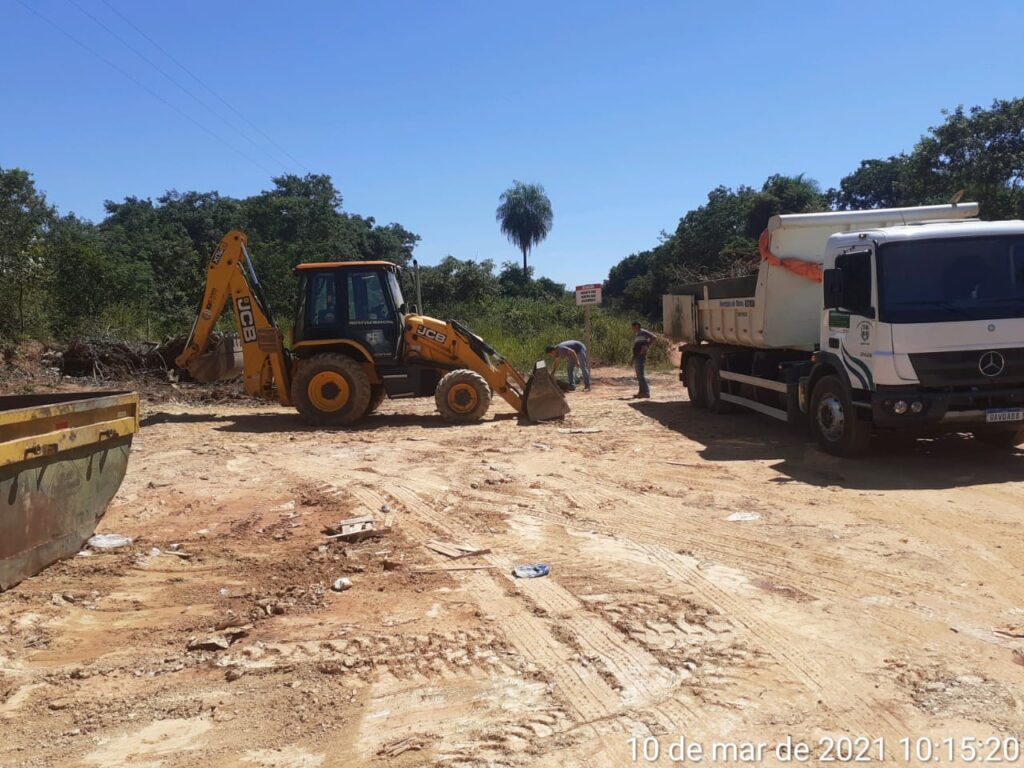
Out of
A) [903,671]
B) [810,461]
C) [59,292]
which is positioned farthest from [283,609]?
[59,292]

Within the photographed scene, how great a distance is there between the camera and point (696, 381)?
14.1 meters

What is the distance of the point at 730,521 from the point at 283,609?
146 inches

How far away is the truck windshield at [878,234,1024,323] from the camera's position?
26.8ft

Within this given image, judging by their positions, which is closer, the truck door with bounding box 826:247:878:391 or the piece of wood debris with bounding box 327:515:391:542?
the piece of wood debris with bounding box 327:515:391:542

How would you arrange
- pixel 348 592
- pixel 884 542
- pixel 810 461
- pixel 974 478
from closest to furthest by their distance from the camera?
A: pixel 348 592
pixel 884 542
pixel 974 478
pixel 810 461

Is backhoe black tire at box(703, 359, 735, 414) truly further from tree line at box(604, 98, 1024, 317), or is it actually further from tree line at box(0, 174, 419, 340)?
tree line at box(0, 174, 419, 340)

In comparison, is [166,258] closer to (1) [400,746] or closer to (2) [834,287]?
(2) [834,287]

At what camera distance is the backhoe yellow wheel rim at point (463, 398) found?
498 inches

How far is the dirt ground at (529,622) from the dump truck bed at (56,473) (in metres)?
0.23

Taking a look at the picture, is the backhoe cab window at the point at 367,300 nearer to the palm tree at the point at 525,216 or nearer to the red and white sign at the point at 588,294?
the red and white sign at the point at 588,294

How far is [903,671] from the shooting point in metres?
3.87

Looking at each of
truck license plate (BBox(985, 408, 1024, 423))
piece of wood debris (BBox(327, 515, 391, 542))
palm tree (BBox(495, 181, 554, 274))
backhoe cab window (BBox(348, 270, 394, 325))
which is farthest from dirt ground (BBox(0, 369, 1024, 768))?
palm tree (BBox(495, 181, 554, 274))

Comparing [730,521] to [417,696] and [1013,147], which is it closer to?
[417,696]

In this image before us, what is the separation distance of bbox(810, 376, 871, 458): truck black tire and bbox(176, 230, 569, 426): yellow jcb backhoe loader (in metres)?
4.17
